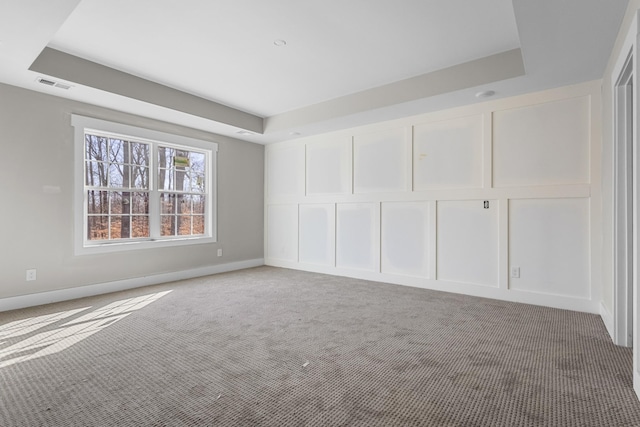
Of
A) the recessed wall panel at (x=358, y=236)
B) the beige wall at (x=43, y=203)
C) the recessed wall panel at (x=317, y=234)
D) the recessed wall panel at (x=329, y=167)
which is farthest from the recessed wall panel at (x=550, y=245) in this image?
the beige wall at (x=43, y=203)

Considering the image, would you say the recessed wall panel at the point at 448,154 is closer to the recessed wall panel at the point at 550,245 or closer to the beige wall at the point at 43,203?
the recessed wall panel at the point at 550,245

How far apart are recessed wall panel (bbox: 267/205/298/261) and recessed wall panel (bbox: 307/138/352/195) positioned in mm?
638

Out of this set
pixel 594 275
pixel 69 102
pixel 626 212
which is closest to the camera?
pixel 626 212

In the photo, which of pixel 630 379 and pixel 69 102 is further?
pixel 69 102

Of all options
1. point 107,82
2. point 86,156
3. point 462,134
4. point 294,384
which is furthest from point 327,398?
point 86,156

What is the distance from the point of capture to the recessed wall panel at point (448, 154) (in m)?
4.00

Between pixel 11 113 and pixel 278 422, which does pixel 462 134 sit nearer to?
pixel 278 422

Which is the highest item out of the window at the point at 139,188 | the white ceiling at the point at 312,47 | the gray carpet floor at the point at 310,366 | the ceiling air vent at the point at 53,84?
the white ceiling at the point at 312,47

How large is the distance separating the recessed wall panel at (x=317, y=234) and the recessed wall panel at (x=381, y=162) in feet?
2.39

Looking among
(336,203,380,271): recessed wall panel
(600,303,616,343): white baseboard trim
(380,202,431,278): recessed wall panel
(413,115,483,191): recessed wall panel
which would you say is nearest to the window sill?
(336,203,380,271): recessed wall panel

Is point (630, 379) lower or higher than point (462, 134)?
A: lower

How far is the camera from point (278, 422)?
1566mm

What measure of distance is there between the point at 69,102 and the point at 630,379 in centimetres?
572

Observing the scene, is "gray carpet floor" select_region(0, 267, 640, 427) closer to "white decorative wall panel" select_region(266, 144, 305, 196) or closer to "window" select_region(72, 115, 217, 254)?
"window" select_region(72, 115, 217, 254)
